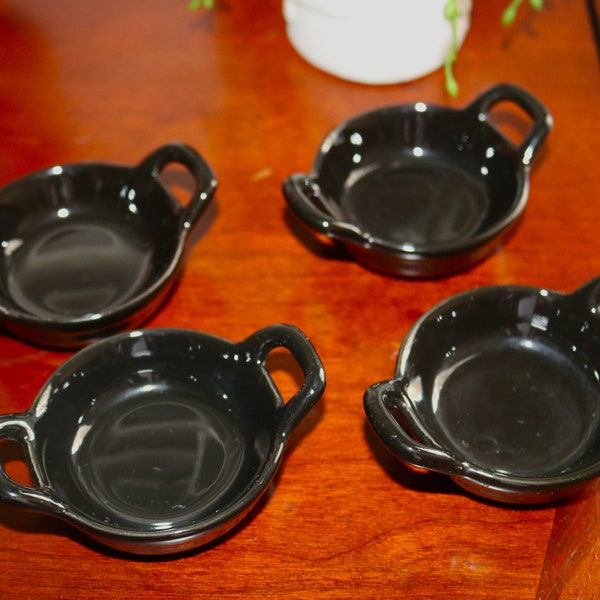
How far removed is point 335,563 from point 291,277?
1.26ft

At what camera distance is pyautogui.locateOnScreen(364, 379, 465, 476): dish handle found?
792 mm

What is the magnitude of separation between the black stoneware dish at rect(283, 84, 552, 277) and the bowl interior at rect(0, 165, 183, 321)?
0.62 ft

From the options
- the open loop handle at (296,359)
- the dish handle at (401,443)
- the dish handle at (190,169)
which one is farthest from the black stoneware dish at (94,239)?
the dish handle at (401,443)

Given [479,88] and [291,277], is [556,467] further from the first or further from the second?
[479,88]

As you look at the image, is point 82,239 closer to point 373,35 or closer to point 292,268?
point 292,268

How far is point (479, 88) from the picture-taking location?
136cm

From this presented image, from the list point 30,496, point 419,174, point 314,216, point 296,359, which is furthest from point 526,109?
point 30,496

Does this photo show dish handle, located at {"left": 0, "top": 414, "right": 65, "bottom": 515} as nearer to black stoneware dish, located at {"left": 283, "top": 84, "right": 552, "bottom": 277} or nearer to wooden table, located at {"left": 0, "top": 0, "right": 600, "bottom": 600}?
wooden table, located at {"left": 0, "top": 0, "right": 600, "bottom": 600}

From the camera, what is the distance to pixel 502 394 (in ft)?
3.14

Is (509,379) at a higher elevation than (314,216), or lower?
lower

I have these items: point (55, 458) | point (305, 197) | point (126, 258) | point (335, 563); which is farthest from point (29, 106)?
point (335, 563)

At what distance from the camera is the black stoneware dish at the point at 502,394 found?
0.81 meters

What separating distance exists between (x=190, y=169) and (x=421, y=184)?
31 cm

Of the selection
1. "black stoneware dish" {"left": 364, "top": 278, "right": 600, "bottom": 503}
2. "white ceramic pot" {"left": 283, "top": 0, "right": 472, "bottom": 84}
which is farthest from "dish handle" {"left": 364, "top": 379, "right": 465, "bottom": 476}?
"white ceramic pot" {"left": 283, "top": 0, "right": 472, "bottom": 84}
